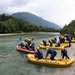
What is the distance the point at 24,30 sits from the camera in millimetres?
142875

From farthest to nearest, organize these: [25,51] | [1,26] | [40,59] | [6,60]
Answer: [1,26] < [25,51] < [6,60] < [40,59]

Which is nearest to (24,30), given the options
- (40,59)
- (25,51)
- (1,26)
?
(1,26)

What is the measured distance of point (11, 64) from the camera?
95.0 feet

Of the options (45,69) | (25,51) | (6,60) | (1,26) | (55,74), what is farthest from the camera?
(1,26)

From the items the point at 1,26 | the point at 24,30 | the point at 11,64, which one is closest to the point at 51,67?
the point at 11,64

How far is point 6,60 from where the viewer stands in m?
31.7

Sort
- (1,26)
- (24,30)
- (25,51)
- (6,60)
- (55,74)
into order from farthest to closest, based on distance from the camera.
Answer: (24,30) < (1,26) < (25,51) < (6,60) < (55,74)

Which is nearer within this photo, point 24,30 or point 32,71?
point 32,71

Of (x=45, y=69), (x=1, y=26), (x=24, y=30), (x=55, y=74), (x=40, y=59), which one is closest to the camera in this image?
(x=55, y=74)

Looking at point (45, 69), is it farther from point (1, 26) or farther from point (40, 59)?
point (1, 26)

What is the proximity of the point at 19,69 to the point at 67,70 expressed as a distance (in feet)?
19.0

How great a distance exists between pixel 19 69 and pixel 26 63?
3.10 meters

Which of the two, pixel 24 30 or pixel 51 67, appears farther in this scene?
pixel 24 30

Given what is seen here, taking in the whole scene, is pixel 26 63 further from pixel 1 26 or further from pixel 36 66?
pixel 1 26
